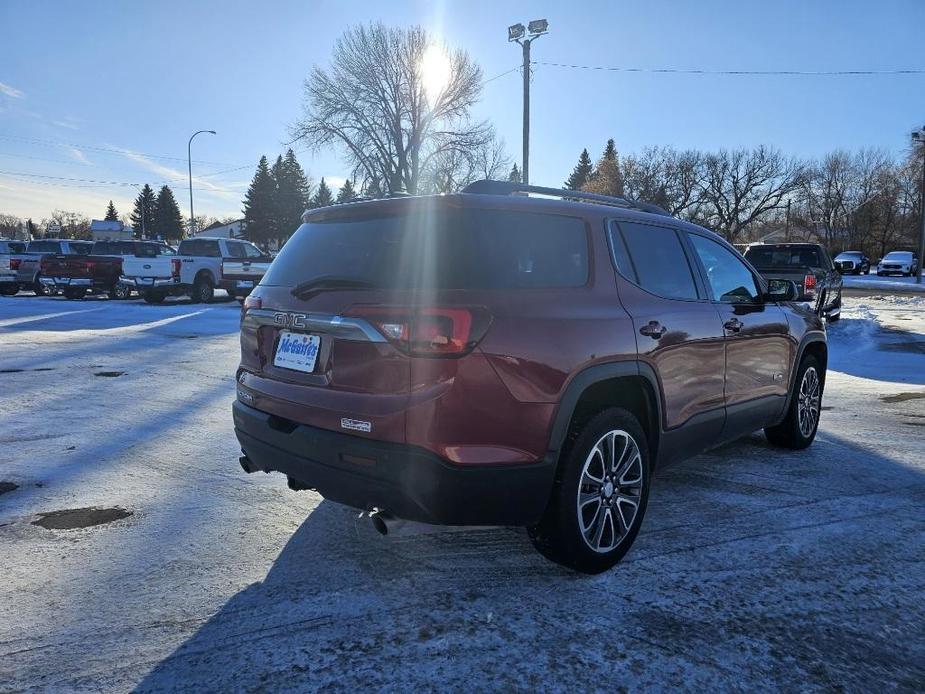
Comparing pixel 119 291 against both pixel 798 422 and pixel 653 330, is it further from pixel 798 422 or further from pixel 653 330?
pixel 653 330

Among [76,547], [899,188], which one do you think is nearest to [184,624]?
[76,547]

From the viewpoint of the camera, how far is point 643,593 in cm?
285

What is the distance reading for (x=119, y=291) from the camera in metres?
21.8

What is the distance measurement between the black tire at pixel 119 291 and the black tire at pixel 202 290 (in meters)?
3.19

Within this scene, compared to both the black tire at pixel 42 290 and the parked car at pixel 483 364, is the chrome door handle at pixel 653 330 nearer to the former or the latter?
the parked car at pixel 483 364

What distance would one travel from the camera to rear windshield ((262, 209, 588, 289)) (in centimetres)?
264

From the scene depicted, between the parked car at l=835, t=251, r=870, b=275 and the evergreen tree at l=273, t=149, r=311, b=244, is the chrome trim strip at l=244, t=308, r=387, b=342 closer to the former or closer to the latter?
the parked car at l=835, t=251, r=870, b=275

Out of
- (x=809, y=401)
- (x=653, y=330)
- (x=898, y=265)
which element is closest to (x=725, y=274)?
(x=653, y=330)

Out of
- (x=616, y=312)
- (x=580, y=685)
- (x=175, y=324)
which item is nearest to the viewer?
(x=580, y=685)

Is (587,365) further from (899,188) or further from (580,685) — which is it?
(899,188)

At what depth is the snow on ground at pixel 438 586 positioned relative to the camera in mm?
2316

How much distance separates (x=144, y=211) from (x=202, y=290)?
8563cm

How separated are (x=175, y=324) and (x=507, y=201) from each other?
12.9 m

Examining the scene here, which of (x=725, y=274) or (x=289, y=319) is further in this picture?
(x=725, y=274)
